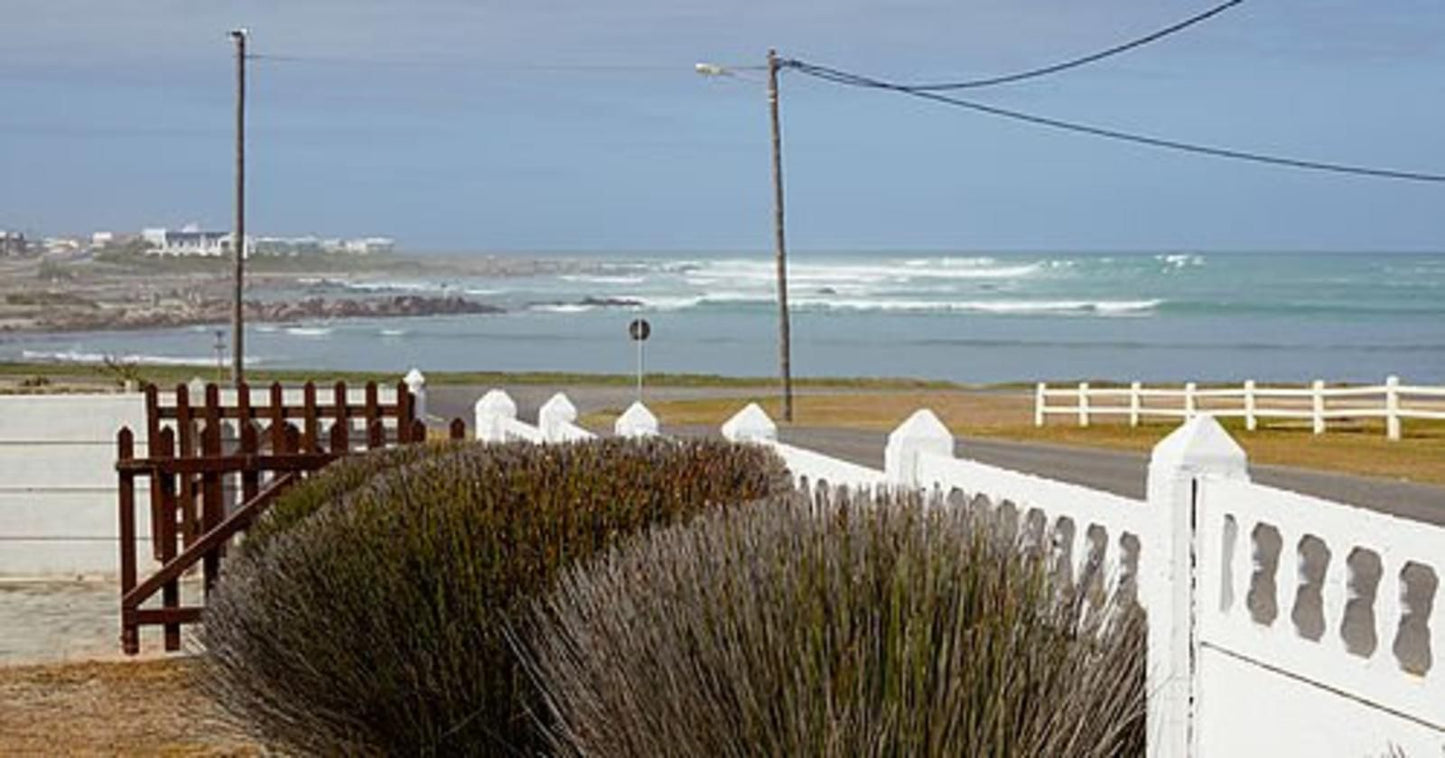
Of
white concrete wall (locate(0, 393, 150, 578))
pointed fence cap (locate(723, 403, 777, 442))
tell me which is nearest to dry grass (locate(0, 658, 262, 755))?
pointed fence cap (locate(723, 403, 777, 442))

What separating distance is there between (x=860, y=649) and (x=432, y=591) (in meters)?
3.33

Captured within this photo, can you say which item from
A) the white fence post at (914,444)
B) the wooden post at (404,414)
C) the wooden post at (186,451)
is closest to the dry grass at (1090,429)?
the wooden post at (404,414)

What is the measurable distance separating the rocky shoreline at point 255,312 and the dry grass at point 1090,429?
Result: 7490 centimetres

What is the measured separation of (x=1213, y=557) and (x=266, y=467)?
9976 millimetres

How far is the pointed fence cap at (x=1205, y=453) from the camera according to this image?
7.50 meters

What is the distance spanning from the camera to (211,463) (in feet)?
53.1

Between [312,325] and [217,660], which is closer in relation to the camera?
[217,660]

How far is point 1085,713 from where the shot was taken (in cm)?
698

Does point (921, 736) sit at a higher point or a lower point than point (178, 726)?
higher

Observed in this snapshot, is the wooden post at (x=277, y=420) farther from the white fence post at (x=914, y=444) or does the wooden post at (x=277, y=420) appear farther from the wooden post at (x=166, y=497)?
the white fence post at (x=914, y=444)

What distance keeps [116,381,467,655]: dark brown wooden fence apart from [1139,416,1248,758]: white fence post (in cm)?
887

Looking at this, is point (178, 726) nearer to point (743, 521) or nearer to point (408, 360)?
point (743, 521)

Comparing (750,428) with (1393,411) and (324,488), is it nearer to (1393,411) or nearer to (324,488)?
(324,488)

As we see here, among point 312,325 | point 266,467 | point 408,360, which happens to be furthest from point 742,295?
→ point 266,467
